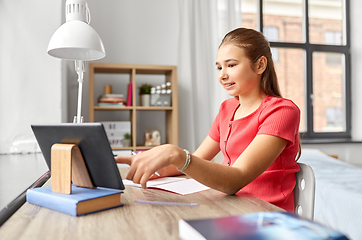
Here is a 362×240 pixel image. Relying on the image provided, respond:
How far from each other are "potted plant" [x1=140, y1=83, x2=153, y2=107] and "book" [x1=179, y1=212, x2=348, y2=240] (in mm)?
2392

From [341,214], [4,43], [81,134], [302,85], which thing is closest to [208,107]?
[302,85]

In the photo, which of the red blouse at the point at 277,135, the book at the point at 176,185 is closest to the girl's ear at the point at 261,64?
the red blouse at the point at 277,135

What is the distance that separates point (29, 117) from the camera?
2004 mm

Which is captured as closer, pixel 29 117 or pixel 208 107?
pixel 29 117

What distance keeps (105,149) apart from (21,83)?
1.58 m

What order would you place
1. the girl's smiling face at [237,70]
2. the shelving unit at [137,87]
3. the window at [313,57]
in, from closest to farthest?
the girl's smiling face at [237,70] → the shelving unit at [137,87] → the window at [313,57]

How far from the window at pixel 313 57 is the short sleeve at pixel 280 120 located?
9.40ft

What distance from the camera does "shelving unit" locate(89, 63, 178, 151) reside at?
2.76 metres

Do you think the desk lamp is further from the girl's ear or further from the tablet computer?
the girl's ear

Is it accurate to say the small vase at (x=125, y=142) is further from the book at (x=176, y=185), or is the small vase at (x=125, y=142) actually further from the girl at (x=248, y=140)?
the book at (x=176, y=185)

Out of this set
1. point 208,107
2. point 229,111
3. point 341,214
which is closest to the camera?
point 229,111

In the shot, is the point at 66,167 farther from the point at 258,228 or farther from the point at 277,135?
the point at 277,135

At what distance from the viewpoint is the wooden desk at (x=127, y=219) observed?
22.6 inches

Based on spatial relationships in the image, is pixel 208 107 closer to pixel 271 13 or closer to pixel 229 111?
pixel 271 13
